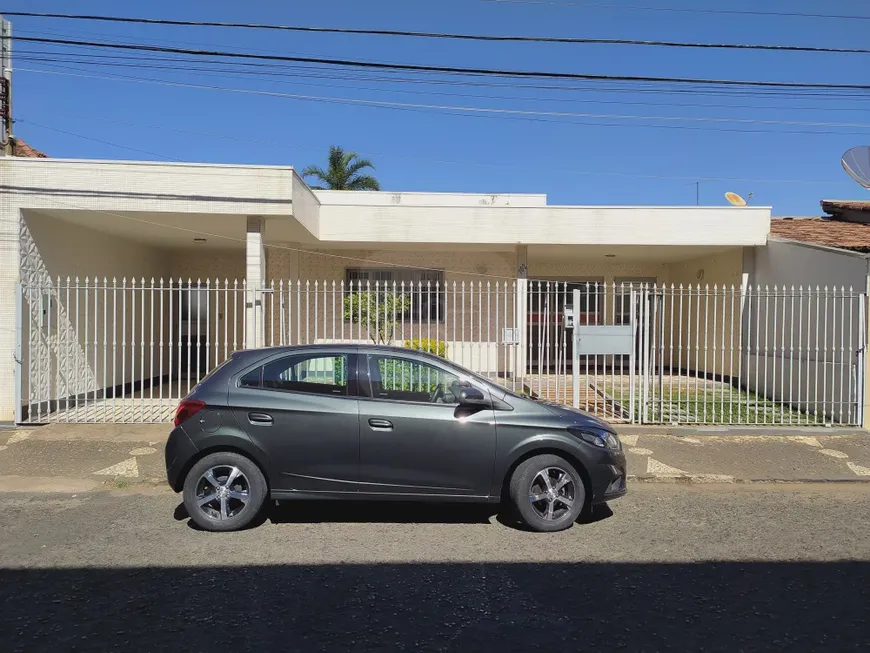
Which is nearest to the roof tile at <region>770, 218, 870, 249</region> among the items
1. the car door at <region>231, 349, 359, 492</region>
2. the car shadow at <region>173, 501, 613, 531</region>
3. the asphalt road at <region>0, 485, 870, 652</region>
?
the asphalt road at <region>0, 485, 870, 652</region>

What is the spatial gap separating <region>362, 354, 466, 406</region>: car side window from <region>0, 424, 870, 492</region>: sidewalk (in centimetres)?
289

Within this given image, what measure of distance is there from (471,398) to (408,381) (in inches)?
22.6

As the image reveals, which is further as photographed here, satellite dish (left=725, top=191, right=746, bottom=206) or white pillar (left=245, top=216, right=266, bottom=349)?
satellite dish (left=725, top=191, right=746, bottom=206)

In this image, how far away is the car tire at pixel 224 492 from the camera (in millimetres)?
5148

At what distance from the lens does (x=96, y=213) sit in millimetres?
9516

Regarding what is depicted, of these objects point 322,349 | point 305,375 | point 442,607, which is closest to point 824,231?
point 322,349

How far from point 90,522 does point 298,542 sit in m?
1.93

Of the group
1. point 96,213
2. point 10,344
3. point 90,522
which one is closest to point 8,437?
point 10,344

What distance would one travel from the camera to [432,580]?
13.7 ft

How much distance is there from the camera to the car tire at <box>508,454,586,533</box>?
5.17m

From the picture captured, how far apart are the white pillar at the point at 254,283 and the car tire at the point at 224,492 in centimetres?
424

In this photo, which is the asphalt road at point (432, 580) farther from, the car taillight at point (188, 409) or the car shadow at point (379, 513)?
the car taillight at point (188, 409)

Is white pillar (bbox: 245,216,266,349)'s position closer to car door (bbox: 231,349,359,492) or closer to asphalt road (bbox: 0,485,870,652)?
asphalt road (bbox: 0,485,870,652)

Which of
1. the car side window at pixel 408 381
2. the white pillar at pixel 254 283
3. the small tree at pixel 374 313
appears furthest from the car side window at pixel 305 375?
the small tree at pixel 374 313
